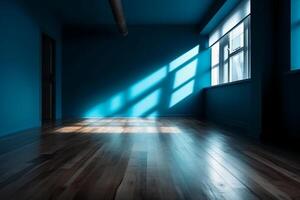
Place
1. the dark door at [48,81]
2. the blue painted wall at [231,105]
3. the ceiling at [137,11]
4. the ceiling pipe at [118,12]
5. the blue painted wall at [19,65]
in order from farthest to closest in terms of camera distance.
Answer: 1. the dark door at [48,81]
2. the ceiling at [137,11]
3. the ceiling pipe at [118,12]
4. the blue painted wall at [231,105]
5. the blue painted wall at [19,65]

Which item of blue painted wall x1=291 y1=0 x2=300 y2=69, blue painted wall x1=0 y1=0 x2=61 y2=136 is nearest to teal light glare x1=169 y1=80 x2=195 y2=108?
blue painted wall x1=0 y1=0 x2=61 y2=136

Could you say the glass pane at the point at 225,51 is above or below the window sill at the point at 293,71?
above

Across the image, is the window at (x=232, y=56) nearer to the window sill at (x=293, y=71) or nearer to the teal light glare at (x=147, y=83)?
the teal light glare at (x=147, y=83)

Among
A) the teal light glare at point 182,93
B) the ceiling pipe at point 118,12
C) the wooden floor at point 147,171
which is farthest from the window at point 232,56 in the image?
the wooden floor at point 147,171

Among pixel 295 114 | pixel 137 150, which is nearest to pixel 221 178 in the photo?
pixel 137 150

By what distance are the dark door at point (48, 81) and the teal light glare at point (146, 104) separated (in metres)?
2.10

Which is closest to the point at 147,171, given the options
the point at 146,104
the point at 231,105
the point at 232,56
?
the point at 231,105

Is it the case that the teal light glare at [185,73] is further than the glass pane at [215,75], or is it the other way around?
the teal light glare at [185,73]

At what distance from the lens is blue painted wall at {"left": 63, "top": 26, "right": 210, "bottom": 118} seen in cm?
923

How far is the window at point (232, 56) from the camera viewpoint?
6512 mm

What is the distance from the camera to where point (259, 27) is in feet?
15.1

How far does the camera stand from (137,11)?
784cm

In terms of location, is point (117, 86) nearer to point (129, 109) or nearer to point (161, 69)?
point (129, 109)

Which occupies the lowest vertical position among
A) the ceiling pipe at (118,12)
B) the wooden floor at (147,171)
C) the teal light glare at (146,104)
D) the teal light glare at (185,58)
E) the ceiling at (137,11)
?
the wooden floor at (147,171)
